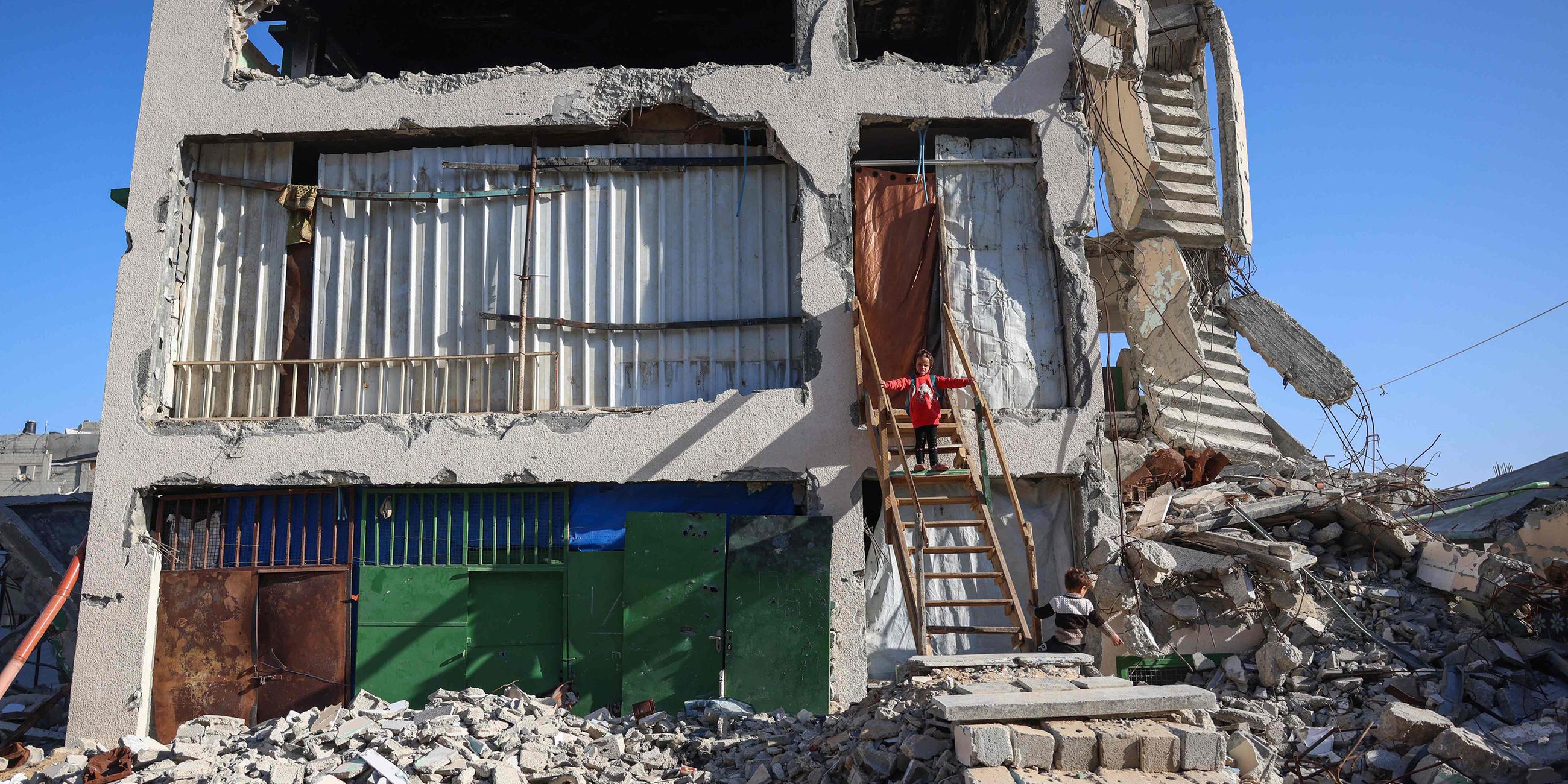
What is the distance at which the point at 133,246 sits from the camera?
10.0 metres

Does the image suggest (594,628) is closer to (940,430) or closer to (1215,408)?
(940,430)

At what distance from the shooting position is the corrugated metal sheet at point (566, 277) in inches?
395

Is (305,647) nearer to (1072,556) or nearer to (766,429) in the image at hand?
(766,429)

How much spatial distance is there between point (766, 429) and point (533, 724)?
3288mm

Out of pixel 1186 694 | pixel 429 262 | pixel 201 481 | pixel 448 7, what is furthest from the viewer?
pixel 448 7

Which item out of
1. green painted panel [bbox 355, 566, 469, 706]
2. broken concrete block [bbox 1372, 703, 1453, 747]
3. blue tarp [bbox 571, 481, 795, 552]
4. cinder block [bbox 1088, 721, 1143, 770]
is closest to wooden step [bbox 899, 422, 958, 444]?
blue tarp [bbox 571, 481, 795, 552]

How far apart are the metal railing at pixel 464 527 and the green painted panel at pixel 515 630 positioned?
19 centimetres

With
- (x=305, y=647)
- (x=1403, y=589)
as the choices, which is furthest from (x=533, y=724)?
(x=1403, y=589)

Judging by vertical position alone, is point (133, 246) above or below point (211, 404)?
above

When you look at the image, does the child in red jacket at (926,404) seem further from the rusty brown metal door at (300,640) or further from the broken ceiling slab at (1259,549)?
the rusty brown metal door at (300,640)

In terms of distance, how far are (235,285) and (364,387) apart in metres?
1.77

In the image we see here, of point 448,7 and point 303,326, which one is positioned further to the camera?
point 448,7

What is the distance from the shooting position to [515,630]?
31.0ft

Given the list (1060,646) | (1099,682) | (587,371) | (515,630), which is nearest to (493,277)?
(587,371)
